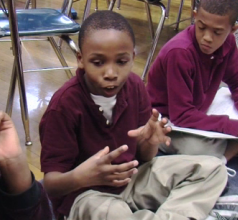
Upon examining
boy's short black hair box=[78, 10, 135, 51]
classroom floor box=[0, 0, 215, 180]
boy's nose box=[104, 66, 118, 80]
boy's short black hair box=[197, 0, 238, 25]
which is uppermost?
boy's short black hair box=[78, 10, 135, 51]

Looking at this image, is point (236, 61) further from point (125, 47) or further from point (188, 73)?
point (125, 47)

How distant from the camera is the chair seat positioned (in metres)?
1.41

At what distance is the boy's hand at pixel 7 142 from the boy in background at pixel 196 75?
26.5 inches

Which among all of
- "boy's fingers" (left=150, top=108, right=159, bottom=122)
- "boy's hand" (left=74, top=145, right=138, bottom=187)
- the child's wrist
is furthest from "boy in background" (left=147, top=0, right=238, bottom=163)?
the child's wrist

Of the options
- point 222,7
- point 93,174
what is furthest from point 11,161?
point 222,7

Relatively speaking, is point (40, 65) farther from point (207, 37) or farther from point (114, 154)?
point (114, 154)

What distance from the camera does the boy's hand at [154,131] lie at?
875 millimetres

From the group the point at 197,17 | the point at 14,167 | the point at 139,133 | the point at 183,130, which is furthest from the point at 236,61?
the point at 14,167

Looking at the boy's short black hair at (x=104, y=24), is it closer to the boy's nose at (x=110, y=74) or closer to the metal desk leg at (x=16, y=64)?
the boy's nose at (x=110, y=74)

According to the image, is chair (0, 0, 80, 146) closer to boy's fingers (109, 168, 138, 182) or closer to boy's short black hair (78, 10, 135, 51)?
boy's short black hair (78, 10, 135, 51)

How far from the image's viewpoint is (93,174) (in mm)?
796

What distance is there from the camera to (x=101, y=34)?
2.75 ft

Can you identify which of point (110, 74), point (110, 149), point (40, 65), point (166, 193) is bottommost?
point (40, 65)

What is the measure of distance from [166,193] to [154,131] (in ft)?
0.73
